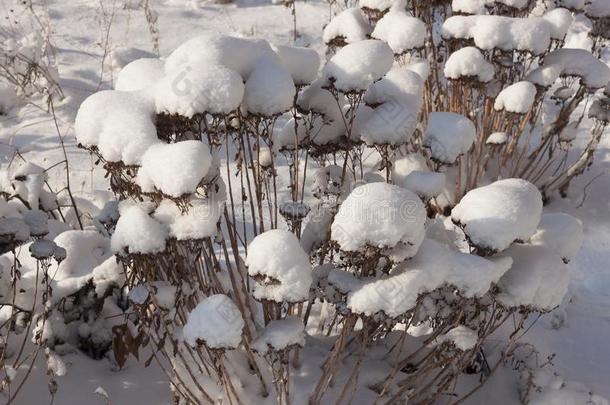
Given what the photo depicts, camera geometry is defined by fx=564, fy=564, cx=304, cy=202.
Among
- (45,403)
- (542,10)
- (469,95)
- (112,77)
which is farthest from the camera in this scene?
(112,77)

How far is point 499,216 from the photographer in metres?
1.76

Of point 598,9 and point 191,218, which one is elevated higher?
point 598,9

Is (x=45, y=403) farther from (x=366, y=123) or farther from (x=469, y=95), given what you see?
(x=469, y=95)

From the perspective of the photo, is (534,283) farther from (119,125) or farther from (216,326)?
(119,125)

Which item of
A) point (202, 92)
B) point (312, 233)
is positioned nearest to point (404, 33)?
point (312, 233)

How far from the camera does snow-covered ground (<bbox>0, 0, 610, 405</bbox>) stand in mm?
2553

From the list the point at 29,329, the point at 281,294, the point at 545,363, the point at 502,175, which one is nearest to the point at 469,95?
the point at 502,175

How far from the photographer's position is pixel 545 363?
2.53 m

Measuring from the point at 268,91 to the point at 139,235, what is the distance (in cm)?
61

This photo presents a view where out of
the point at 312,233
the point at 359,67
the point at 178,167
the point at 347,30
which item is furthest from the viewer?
the point at 347,30

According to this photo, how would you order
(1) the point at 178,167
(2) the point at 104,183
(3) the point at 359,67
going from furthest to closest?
1. (2) the point at 104,183
2. (3) the point at 359,67
3. (1) the point at 178,167

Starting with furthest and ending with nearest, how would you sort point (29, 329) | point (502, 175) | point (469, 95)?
point (502, 175) → point (469, 95) → point (29, 329)

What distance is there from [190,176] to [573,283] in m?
2.86

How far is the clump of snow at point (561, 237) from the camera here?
2.02m
